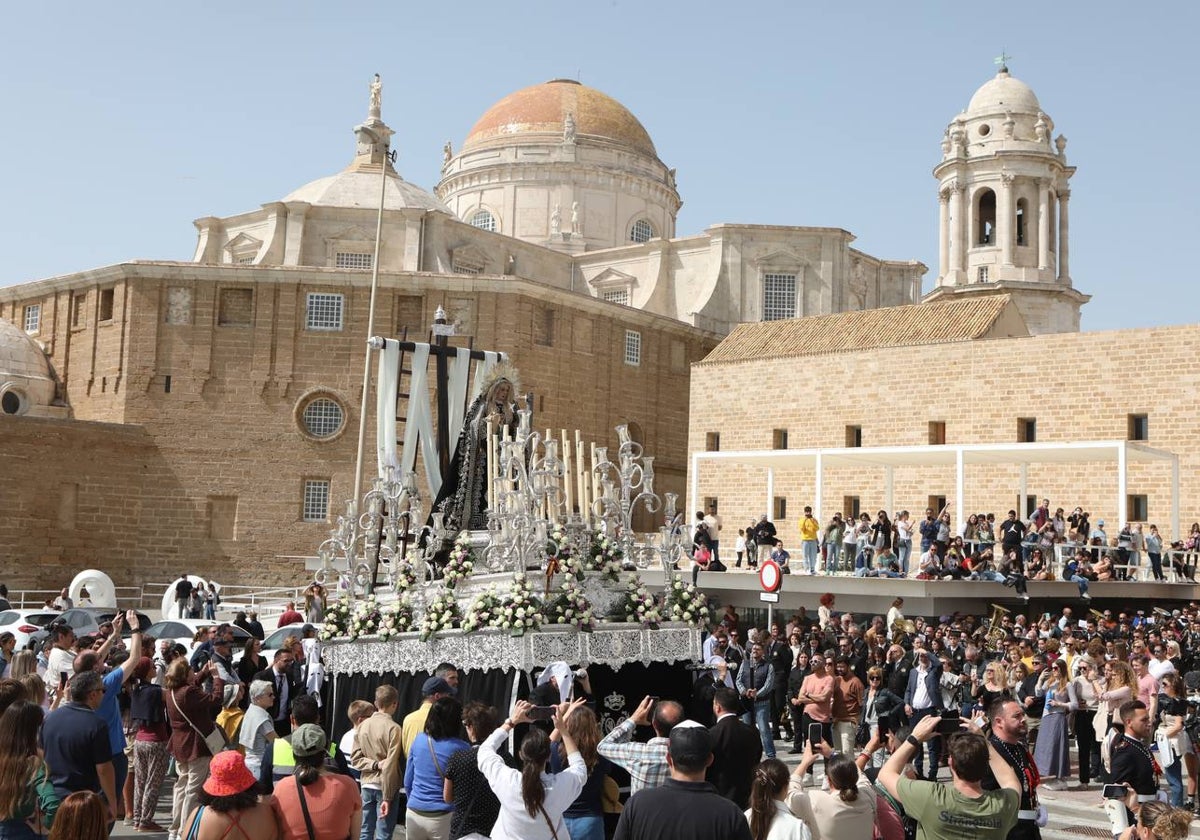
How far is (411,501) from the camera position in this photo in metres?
12.7

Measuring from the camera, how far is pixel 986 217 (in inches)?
1857

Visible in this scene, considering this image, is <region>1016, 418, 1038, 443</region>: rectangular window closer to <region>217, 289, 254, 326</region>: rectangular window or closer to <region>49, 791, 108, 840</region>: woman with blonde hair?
<region>217, 289, 254, 326</region>: rectangular window

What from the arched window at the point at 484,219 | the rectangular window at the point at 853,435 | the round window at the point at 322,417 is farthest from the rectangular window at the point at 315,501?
the arched window at the point at 484,219

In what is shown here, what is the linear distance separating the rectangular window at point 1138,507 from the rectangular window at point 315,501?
2049cm

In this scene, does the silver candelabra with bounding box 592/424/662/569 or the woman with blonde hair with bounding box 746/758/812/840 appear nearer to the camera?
the woman with blonde hair with bounding box 746/758/812/840

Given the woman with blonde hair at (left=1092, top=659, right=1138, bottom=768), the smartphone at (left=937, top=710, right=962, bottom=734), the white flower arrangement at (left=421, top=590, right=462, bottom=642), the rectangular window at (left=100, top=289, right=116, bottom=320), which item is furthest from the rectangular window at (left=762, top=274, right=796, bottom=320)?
the smartphone at (left=937, top=710, right=962, bottom=734)

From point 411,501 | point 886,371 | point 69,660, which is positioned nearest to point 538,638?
point 411,501

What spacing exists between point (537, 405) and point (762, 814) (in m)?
31.6

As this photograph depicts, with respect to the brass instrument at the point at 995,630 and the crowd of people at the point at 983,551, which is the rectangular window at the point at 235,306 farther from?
the brass instrument at the point at 995,630

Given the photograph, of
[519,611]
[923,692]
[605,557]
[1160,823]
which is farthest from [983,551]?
[1160,823]

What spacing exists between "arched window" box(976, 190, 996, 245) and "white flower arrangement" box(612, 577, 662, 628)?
129 ft

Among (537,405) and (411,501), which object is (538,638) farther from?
(537,405)

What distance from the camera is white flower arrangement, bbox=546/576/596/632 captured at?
9773mm

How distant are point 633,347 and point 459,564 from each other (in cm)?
3024
